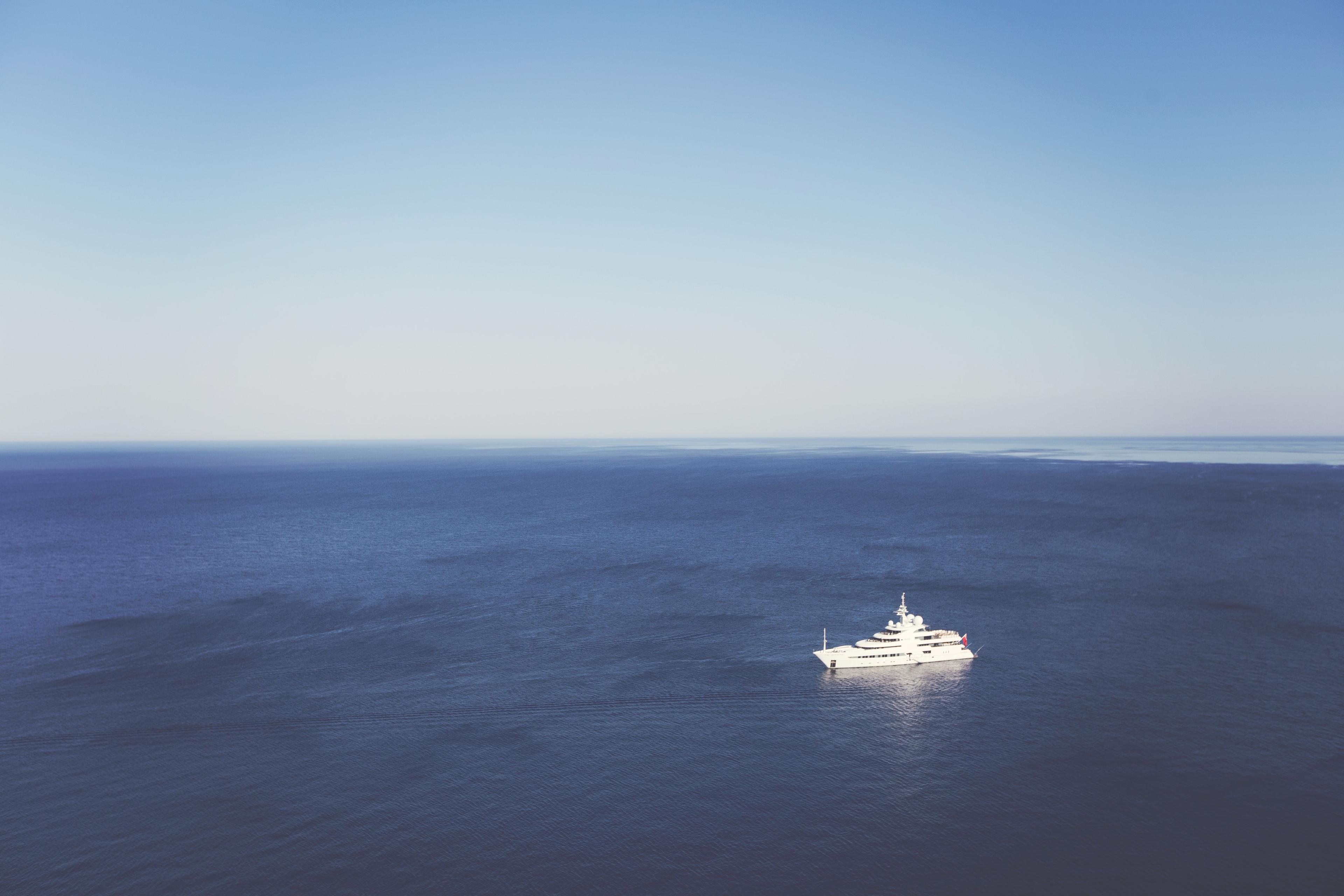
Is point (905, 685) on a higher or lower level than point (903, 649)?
lower

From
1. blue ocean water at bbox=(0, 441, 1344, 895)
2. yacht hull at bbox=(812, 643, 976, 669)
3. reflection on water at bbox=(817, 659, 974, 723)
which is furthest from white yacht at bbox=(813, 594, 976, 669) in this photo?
blue ocean water at bbox=(0, 441, 1344, 895)

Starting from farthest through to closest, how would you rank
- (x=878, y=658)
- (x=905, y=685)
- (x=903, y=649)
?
(x=903, y=649), (x=878, y=658), (x=905, y=685)

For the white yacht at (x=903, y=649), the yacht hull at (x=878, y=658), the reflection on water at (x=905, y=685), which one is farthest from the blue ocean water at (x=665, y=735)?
the white yacht at (x=903, y=649)

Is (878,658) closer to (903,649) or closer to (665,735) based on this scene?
(903,649)

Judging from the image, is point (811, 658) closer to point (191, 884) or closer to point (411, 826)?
point (411, 826)

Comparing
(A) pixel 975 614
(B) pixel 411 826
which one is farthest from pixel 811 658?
(B) pixel 411 826

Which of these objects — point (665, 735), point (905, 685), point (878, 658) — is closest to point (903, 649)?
point (878, 658)

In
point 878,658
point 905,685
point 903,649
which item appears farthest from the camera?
point 903,649
